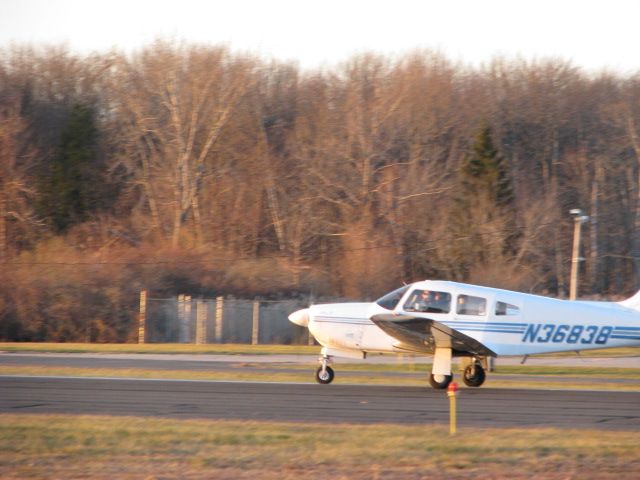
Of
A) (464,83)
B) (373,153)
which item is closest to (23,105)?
(373,153)

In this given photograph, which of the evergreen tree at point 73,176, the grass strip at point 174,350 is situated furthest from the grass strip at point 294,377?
the evergreen tree at point 73,176

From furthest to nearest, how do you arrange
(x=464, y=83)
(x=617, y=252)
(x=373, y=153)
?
(x=464, y=83) → (x=617, y=252) → (x=373, y=153)

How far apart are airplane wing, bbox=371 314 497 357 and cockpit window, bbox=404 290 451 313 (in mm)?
526

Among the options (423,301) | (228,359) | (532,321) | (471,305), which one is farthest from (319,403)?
(228,359)

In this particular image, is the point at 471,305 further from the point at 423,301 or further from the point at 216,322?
the point at 216,322

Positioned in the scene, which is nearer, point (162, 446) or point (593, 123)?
point (162, 446)

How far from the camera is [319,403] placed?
1540cm

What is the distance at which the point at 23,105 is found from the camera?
57.0m

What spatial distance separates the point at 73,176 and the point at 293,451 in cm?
4475


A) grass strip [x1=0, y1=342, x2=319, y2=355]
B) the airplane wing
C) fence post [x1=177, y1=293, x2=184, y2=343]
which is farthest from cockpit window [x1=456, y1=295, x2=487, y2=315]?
fence post [x1=177, y1=293, x2=184, y2=343]

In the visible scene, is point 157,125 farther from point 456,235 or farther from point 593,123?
point 593,123

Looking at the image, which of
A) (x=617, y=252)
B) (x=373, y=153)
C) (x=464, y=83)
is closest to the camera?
(x=373, y=153)

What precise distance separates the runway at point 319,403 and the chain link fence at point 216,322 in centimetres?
2029

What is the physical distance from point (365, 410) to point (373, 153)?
35811 mm
